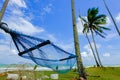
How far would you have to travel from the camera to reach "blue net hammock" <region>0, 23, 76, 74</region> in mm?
6726

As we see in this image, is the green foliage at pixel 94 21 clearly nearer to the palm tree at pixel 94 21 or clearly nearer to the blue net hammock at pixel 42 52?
the palm tree at pixel 94 21

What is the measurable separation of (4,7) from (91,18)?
89.9 feet

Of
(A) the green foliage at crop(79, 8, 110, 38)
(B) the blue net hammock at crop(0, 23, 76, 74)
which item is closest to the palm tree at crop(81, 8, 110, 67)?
(A) the green foliage at crop(79, 8, 110, 38)

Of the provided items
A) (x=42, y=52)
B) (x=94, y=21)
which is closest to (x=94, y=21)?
(x=94, y=21)

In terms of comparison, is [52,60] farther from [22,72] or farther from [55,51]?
[22,72]

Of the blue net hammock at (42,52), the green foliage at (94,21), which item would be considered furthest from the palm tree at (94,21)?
the blue net hammock at (42,52)

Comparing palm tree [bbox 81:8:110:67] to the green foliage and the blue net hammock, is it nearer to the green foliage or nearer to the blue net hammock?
the green foliage

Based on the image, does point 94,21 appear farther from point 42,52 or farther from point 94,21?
point 42,52

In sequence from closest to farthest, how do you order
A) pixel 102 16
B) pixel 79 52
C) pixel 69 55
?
1. pixel 69 55
2. pixel 79 52
3. pixel 102 16

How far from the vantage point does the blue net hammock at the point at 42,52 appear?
22.1 feet

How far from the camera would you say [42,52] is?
7504 millimetres

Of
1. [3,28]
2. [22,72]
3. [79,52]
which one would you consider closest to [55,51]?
[3,28]

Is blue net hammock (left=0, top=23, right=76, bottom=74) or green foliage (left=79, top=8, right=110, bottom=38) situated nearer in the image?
blue net hammock (left=0, top=23, right=76, bottom=74)

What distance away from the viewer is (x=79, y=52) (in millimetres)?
18094
